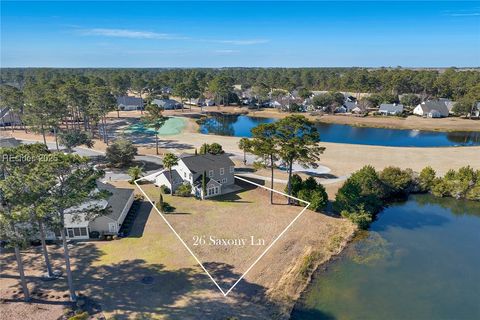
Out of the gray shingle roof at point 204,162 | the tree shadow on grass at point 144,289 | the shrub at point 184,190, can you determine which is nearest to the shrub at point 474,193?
the gray shingle roof at point 204,162

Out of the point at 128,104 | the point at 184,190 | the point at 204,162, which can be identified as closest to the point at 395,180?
the point at 204,162

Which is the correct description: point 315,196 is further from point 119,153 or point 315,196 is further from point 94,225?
point 119,153

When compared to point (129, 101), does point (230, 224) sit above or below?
below

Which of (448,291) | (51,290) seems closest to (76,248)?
(51,290)

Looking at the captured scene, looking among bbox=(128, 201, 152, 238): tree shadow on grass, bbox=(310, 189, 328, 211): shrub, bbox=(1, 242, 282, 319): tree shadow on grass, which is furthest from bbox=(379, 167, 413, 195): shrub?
bbox=(128, 201, 152, 238): tree shadow on grass

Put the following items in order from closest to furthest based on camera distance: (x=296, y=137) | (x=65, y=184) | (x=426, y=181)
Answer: (x=65, y=184), (x=296, y=137), (x=426, y=181)

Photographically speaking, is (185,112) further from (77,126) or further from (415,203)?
(415,203)

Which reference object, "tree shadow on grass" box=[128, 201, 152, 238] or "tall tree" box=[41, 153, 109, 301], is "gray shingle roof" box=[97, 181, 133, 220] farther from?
"tall tree" box=[41, 153, 109, 301]
